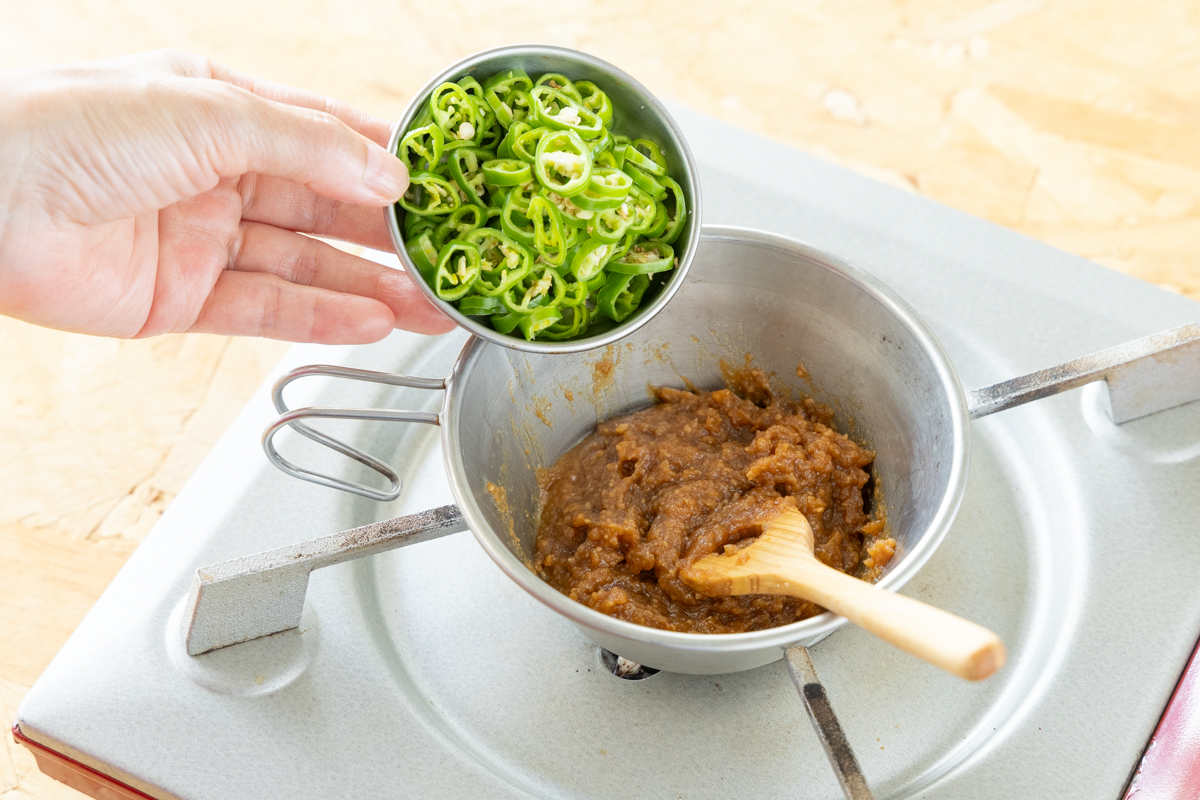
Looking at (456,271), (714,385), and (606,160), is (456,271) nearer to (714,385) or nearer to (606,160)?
(606,160)

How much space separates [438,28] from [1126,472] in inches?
77.1

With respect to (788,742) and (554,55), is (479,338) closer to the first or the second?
(554,55)

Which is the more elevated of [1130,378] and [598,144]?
[1130,378]

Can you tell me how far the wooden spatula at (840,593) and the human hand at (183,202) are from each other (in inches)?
25.8

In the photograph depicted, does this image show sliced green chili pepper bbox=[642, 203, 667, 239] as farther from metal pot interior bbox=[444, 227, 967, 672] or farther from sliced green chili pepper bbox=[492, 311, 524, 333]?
sliced green chili pepper bbox=[492, 311, 524, 333]

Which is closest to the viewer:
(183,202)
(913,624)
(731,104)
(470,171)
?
(913,624)

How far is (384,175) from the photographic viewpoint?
127cm

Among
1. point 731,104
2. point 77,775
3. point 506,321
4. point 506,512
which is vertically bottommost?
point 77,775

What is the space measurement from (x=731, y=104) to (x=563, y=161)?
125 cm

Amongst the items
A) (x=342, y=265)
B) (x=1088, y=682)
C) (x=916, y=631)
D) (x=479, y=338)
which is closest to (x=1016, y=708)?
(x=1088, y=682)

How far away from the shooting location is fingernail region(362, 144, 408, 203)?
1.26 meters

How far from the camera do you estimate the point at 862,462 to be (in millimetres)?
1537

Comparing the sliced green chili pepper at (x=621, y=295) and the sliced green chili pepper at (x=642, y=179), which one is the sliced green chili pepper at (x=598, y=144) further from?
the sliced green chili pepper at (x=621, y=295)

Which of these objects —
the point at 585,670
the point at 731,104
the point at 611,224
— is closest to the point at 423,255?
the point at 611,224
